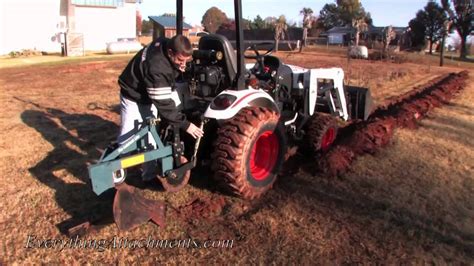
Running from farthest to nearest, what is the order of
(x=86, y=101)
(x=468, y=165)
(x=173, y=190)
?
(x=86, y=101) → (x=468, y=165) → (x=173, y=190)

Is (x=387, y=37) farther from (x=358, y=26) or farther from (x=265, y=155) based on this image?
(x=265, y=155)

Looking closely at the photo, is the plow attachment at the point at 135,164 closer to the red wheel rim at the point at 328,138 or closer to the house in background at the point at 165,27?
the red wheel rim at the point at 328,138

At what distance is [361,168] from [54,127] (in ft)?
17.3

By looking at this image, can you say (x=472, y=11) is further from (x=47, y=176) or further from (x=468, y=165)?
(x=47, y=176)

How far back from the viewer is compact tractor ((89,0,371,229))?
411 cm

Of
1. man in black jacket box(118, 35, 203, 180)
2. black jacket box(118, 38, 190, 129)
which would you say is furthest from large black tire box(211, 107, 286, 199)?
black jacket box(118, 38, 190, 129)

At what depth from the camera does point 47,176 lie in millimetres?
5250

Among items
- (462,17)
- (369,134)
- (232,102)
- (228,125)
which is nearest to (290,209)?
(228,125)

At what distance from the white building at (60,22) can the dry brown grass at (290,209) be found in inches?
997

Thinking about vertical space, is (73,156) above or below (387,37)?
below

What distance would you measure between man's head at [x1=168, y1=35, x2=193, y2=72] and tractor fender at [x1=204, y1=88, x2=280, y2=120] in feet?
1.81

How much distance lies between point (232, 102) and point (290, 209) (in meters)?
1.23

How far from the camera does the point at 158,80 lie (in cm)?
391

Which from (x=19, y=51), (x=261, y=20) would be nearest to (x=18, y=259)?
(x=19, y=51)
